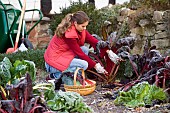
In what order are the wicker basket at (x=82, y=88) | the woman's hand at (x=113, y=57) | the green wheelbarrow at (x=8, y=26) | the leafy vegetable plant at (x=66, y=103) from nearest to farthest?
1. the leafy vegetable plant at (x=66, y=103)
2. the wicker basket at (x=82, y=88)
3. the woman's hand at (x=113, y=57)
4. the green wheelbarrow at (x=8, y=26)

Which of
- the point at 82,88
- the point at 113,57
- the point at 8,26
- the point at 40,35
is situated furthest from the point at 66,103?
the point at 40,35

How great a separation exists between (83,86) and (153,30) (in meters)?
3.37

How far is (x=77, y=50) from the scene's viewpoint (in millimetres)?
5273

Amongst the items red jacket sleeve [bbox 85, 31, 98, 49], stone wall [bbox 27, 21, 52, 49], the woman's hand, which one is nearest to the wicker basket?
the woman's hand

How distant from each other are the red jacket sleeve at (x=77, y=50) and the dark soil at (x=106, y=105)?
0.36 meters

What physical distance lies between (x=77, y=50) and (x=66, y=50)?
0.77 feet

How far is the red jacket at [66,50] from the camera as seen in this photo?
5250 millimetres

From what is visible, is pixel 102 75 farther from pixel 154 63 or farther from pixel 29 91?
pixel 29 91

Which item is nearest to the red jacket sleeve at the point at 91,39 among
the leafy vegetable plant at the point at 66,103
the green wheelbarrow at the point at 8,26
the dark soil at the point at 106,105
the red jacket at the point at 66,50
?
the red jacket at the point at 66,50

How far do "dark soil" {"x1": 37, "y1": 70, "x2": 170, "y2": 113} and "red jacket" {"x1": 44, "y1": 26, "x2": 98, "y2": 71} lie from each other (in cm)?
36

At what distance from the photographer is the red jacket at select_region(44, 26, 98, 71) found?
5250 mm

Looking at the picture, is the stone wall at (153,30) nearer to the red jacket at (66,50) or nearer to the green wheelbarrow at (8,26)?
the green wheelbarrow at (8,26)

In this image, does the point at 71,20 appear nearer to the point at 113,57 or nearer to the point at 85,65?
the point at 85,65

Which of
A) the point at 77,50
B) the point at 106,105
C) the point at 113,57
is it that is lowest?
the point at 106,105
